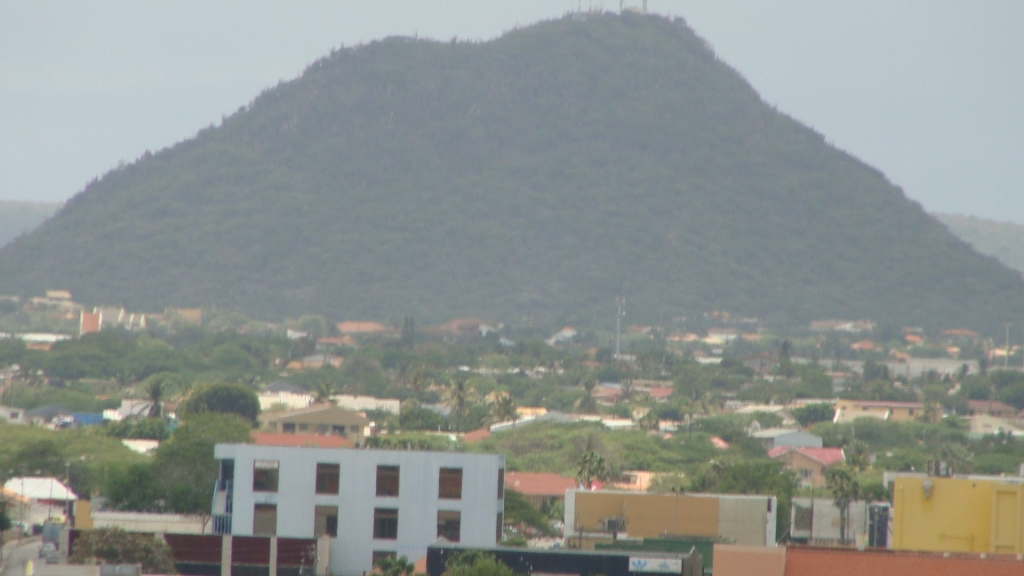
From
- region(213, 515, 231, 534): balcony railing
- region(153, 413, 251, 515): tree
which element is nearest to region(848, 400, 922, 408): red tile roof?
region(153, 413, 251, 515): tree

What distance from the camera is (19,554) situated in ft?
165

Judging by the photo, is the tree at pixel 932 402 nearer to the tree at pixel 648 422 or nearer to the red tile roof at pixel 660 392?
the red tile roof at pixel 660 392

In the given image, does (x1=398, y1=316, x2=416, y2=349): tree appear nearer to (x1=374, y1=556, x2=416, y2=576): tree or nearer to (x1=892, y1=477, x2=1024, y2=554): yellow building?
(x1=374, y1=556, x2=416, y2=576): tree

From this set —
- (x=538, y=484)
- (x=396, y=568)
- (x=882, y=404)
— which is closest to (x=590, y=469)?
(x=538, y=484)

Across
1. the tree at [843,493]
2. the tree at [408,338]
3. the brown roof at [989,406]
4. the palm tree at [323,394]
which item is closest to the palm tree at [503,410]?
the palm tree at [323,394]

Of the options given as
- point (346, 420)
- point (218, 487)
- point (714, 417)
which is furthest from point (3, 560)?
point (714, 417)

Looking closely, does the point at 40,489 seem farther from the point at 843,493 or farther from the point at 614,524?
the point at 614,524

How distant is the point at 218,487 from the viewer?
1890 inches

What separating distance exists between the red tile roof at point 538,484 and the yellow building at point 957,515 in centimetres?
4488

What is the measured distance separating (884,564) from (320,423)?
264 feet

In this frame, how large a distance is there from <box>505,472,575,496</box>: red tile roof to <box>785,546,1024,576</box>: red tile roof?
156 ft

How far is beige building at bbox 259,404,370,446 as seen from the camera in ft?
341

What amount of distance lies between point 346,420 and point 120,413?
62.0ft

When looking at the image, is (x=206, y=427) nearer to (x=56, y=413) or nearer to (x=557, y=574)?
(x=557, y=574)
